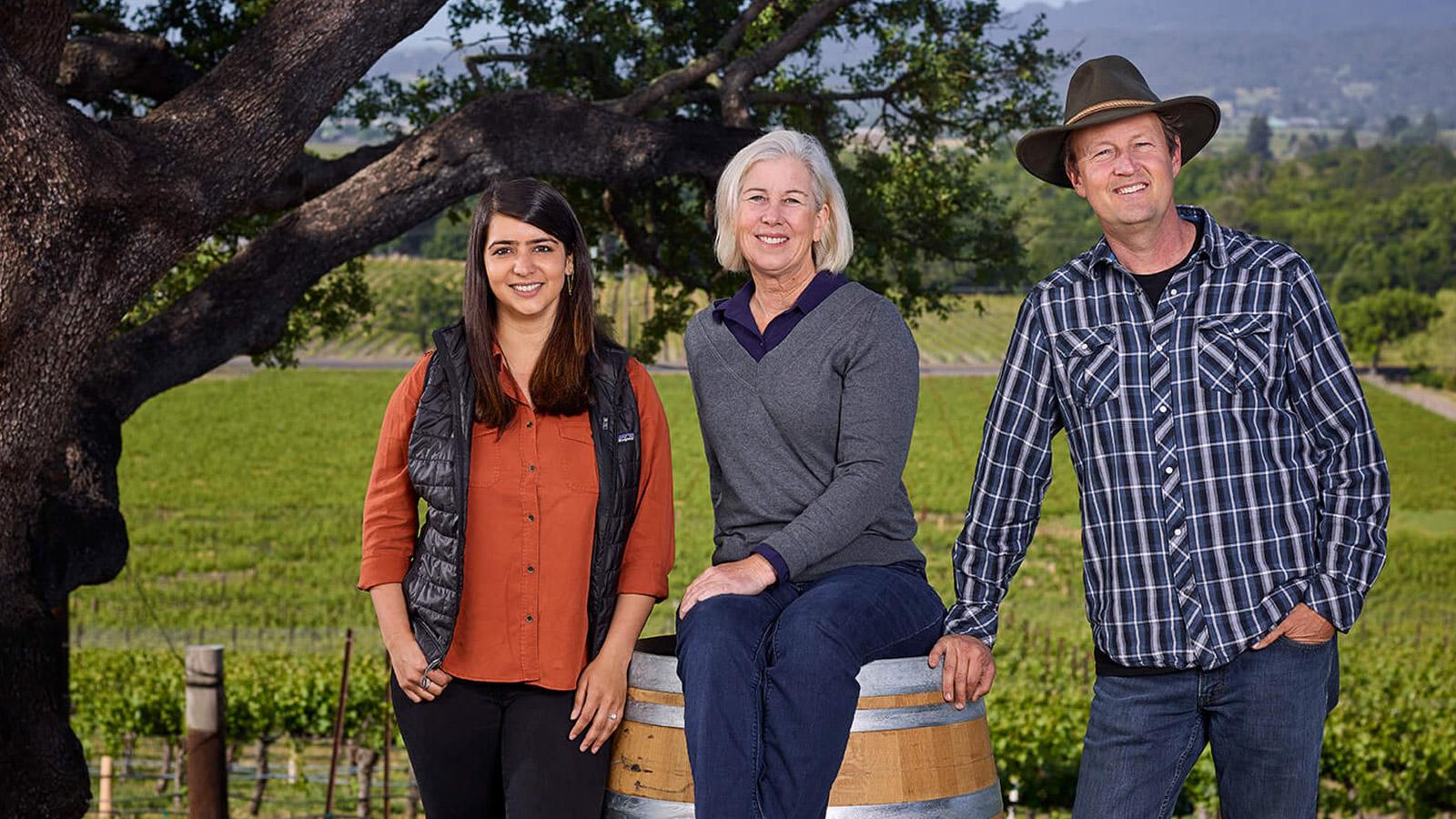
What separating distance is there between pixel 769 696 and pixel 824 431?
485 mm

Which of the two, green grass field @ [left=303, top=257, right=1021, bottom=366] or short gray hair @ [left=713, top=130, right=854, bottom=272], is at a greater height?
green grass field @ [left=303, top=257, right=1021, bottom=366]

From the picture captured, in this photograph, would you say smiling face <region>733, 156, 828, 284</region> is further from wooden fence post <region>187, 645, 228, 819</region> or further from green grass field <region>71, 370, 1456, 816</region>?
green grass field <region>71, 370, 1456, 816</region>

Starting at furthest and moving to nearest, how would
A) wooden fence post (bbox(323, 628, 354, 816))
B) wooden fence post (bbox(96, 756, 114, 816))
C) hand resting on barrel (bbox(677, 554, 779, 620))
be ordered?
wooden fence post (bbox(96, 756, 114, 816)), wooden fence post (bbox(323, 628, 354, 816)), hand resting on barrel (bbox(677, 554, 779, 620))

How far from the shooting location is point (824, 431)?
2455 mm

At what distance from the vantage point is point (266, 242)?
17.2ft

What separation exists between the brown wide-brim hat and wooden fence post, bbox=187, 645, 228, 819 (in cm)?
465

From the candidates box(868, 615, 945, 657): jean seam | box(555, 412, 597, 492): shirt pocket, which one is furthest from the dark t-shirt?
box(555, 412, 597, 492): shirt pocket

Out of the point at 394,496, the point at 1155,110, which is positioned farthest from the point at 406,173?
the point at 1155,110

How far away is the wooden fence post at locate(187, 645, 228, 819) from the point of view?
6.18 metres

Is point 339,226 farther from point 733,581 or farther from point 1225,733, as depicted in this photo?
point 1225,733

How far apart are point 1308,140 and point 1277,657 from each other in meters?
155

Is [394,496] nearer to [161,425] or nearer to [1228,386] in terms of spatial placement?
[1228,386]

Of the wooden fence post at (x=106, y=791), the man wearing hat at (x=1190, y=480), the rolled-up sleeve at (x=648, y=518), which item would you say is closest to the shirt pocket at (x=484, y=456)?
the rolled-up sleeve at (x=648, y=518)

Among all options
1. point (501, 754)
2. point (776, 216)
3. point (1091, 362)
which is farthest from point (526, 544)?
point (1091, 362)
